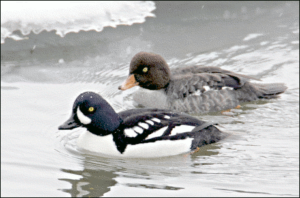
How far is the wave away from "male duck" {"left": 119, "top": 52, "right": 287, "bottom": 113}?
2.90m

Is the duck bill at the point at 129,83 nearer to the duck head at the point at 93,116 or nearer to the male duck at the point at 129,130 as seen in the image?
the male duck at the point at 129,130

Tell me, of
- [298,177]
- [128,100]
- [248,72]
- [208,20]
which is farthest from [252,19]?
[298,177]

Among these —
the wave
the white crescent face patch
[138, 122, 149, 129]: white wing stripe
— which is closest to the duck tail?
[138, 122, 149, 129]: white wing stripe

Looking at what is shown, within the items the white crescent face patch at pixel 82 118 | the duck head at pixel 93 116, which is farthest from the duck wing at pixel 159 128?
the white crescent face patch at pixel 82 118

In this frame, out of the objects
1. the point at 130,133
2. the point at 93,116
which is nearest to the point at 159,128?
the point at 130,133

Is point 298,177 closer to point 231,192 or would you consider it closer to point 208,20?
point 231,192

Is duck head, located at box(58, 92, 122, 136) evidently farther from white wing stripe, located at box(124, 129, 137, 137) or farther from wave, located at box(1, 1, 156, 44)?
wave, located at box(1, 1, 156, 44)

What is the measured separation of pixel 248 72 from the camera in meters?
8.58

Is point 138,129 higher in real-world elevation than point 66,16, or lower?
lower

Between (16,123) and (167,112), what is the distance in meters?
2.14

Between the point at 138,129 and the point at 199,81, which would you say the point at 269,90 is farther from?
the point at 138,129

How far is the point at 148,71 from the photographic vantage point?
23.9 feet

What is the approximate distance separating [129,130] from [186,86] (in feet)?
6.33

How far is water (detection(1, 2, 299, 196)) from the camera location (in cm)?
509
